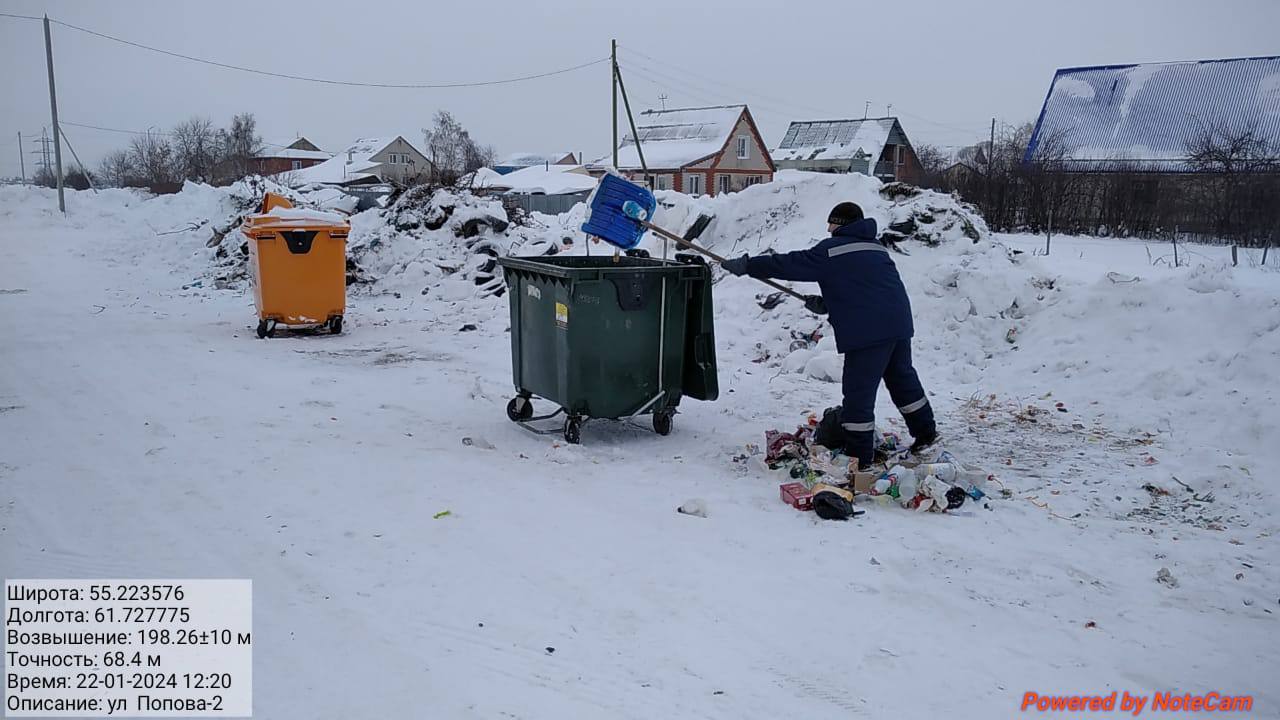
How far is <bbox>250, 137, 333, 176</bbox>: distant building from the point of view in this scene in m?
64.0

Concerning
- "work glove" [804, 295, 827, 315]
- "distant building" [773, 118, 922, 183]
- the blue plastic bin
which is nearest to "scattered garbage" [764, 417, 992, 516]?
"work glove" [804, 295, 827, 315]

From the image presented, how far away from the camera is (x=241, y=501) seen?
435cm

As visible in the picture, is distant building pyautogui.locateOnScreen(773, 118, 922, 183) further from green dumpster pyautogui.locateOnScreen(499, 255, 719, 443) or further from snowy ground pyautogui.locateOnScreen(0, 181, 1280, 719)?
green dumpster pyautogui.locateOnScreen(499, 255, 719, 443)

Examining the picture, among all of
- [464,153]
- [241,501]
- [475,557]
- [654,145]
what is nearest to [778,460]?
[475,557]

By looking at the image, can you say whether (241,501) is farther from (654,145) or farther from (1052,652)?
(654,145)

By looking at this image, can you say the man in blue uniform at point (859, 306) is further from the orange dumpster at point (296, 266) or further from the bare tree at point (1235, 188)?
the bare tree at point (1235, 188)

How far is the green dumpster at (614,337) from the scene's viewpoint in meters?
5.32

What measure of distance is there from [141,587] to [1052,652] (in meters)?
3.56

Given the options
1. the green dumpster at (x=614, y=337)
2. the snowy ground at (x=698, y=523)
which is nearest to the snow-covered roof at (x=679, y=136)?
the snowy ground at (x=698, y=523)

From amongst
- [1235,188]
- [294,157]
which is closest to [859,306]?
[1235,188]

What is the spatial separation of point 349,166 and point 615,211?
56.0 metres

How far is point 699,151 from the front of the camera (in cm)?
3528

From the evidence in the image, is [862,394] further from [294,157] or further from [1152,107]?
[294,157]

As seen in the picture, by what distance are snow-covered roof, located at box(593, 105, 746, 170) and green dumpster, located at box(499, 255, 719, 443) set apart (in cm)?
2911
